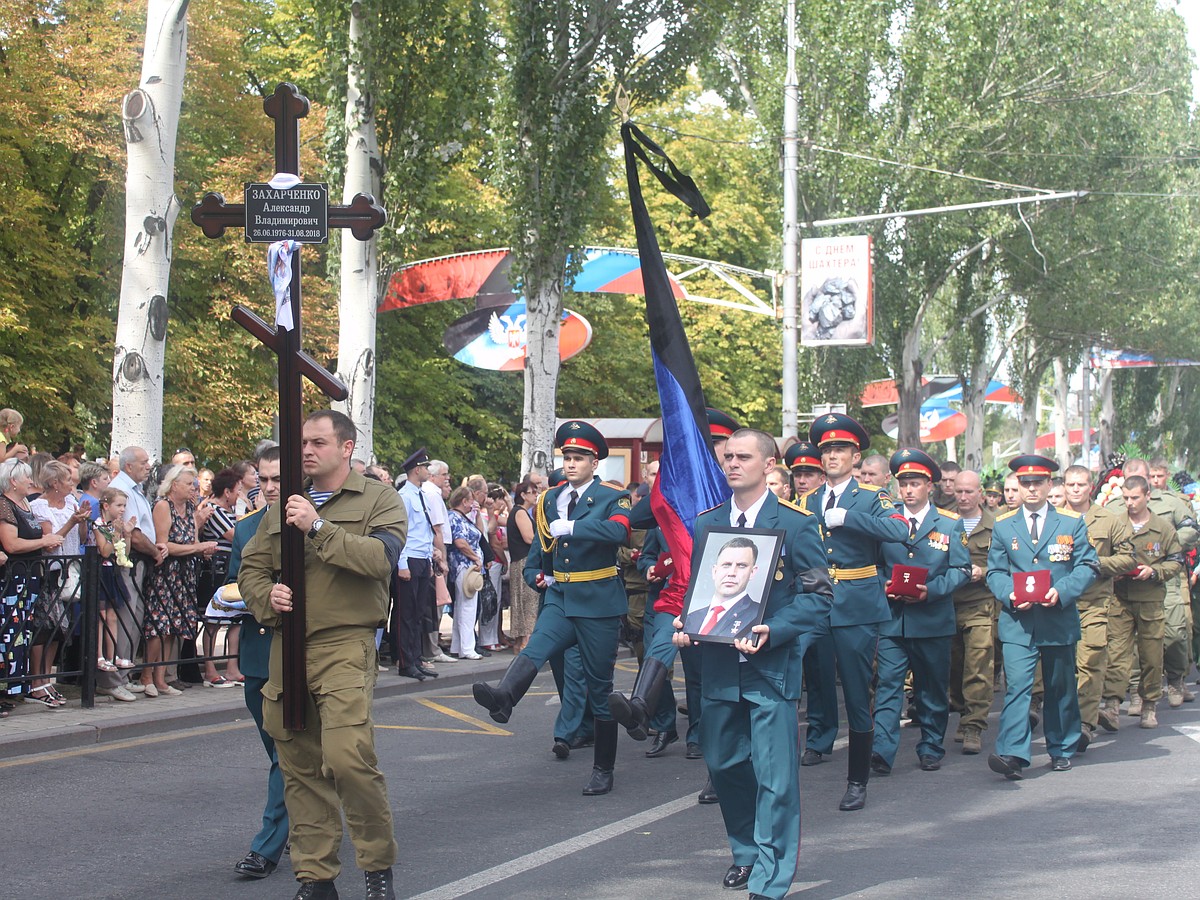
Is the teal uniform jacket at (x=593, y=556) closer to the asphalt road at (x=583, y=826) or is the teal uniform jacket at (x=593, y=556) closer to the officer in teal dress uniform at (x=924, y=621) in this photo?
the asphalt road at (x=583, y=826)

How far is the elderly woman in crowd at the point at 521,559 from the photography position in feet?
46.9

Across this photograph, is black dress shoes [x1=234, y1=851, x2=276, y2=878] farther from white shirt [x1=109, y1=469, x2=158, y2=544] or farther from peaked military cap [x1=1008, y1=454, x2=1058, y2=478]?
white shirt [x1=109, y1=469, x2=158, y2=544]

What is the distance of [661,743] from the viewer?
34.0 ft

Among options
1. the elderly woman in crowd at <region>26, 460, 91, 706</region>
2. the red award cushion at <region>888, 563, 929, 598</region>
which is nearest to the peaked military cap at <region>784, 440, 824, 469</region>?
the red award cushion at <region>888, 563, 929, 598</region>

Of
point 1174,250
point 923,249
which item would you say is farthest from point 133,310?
point 1174,250

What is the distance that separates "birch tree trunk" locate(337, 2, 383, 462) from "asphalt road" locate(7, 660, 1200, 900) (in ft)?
23.9

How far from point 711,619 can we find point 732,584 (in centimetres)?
16

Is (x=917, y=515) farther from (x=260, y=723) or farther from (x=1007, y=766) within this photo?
(x=260, y=723)

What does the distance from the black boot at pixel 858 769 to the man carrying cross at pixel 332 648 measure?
10.5 ft

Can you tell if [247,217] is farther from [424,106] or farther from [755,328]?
[755,328]

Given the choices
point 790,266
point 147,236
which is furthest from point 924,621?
point 790,266

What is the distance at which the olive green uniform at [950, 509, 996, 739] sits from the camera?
1042cm

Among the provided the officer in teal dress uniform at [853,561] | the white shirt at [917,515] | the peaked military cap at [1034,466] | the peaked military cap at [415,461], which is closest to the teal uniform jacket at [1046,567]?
the peaked military cap at [1034,466]

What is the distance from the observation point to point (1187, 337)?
50.5m
